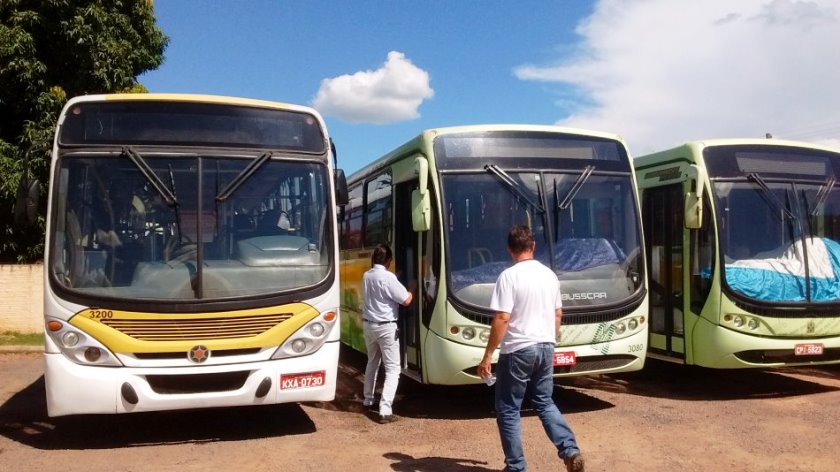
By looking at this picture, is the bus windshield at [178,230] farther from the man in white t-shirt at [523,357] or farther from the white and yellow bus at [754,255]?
the white and yellow bus at [754,255]

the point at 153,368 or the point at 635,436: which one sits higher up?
the point at 153,368

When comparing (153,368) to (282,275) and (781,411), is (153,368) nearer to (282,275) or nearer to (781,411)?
(282,275)

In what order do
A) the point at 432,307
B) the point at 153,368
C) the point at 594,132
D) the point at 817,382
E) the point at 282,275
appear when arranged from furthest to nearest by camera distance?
the point at 817,382
the point at 594,132
the point at 432,307
the point at 282,275
the point at 153,368

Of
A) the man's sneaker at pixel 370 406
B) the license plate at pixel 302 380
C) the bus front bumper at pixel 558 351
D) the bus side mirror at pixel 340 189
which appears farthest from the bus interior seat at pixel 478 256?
the man's sneaker at pixel 370 406

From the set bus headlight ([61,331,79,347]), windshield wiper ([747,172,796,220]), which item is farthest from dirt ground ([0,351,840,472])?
windshield wiper ([747,172,796,220])

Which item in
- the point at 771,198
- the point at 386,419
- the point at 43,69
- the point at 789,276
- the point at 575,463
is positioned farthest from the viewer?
the point at 43,69

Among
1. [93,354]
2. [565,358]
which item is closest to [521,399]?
[565,358]

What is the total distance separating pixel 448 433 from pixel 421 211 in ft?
7.26

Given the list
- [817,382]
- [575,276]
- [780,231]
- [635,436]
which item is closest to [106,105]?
[575,276]

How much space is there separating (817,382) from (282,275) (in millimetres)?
7535

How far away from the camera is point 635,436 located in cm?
729

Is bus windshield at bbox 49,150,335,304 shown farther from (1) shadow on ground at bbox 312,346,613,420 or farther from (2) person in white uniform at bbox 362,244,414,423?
(1) shadow on ground at bbox 312,346,613,420

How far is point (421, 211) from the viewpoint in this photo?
7906 mm

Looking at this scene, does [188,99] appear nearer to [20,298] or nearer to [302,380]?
[302,380]
